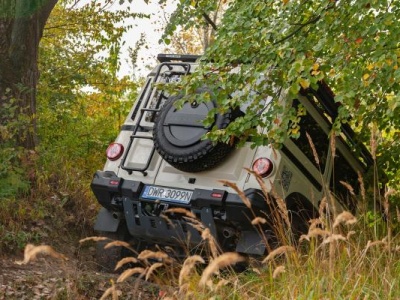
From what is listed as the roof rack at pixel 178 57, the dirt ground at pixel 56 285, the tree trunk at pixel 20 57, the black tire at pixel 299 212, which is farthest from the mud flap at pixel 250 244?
the tree trunk at pixel 20 57

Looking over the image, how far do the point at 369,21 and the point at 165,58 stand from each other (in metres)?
A: 2.08

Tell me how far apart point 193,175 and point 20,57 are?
12.4 feet

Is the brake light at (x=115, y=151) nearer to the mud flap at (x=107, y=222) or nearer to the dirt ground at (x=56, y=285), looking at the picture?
the mud flap at (x=107, y=222)

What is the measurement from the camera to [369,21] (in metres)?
6.74

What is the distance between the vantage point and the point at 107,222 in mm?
7578

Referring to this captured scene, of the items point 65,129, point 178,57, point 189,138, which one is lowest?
point 65,129

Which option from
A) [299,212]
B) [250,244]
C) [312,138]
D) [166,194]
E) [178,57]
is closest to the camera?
[250,244]

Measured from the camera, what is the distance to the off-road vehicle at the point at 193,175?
6777mm

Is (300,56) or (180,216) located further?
(180,216)

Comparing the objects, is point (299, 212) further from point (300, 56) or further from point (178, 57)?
point (178, 57)

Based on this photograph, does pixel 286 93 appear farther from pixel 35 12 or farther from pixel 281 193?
pixel 35 12

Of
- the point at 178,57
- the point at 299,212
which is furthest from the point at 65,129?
the point at 299,212

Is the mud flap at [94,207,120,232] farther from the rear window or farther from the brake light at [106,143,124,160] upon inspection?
the rear window

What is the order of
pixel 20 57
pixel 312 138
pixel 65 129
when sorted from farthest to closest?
pixel 65 129 < pixel 20 57 < pixel 312 138
